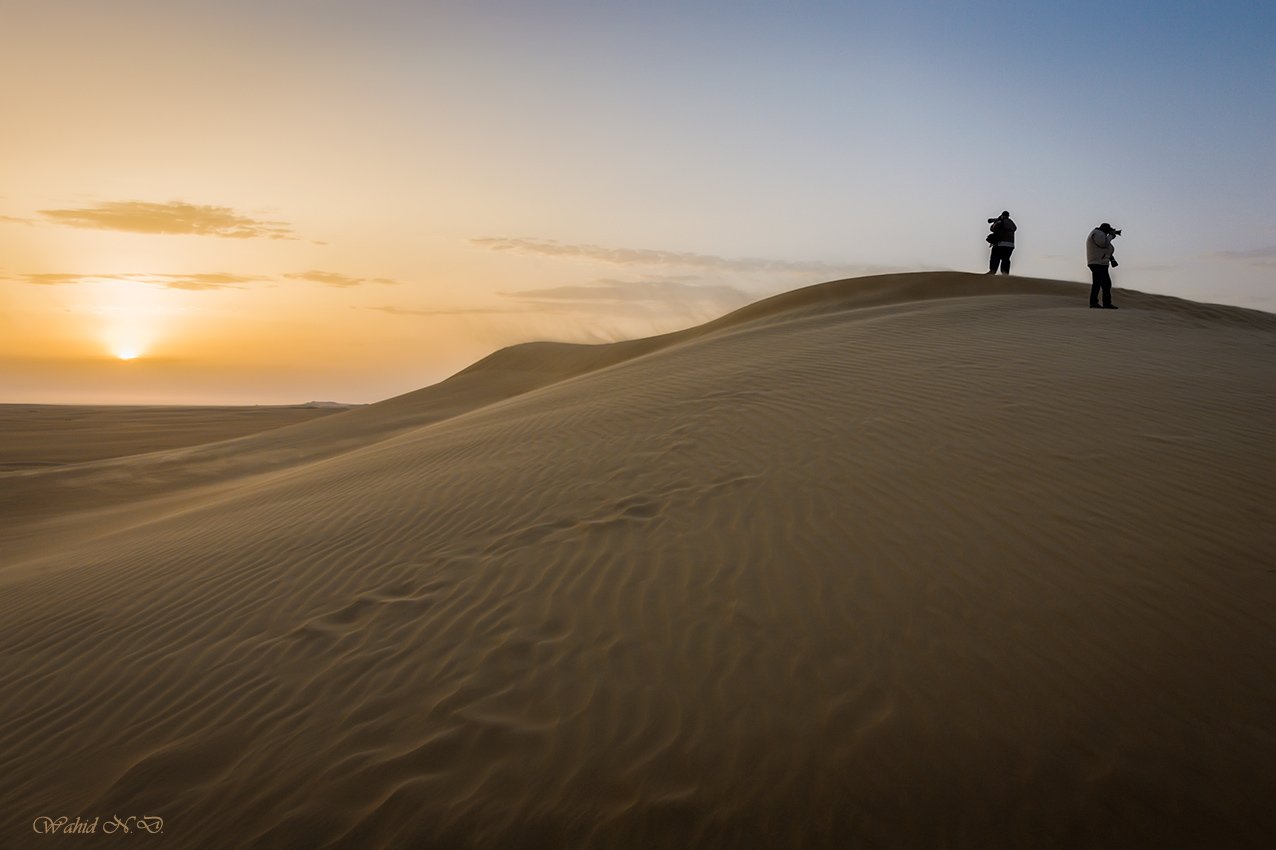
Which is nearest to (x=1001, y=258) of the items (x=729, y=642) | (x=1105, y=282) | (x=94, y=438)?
(x=1105, y=282)

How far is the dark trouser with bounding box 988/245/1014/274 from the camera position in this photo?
683 inches

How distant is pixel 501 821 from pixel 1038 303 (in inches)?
570

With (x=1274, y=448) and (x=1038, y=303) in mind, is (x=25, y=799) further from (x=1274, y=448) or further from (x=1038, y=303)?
(x=1038, y=303)

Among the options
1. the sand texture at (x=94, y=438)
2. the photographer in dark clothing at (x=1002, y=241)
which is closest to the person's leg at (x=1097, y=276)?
the photographer in dark clothing at (x=1002, y=241)

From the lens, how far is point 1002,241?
17.2m

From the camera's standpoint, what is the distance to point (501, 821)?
290 centimetres

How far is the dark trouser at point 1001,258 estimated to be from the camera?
17.3 metres

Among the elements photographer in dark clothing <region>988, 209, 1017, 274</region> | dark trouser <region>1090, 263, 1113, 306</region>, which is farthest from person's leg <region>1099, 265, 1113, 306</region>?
photographer in dark clothing <region>988, 209, 1017, 274</region>

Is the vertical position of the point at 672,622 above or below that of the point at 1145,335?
below

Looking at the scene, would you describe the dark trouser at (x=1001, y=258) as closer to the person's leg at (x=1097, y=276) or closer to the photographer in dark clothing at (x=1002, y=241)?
the photographer in dark clothing at (x=1002, y=241)

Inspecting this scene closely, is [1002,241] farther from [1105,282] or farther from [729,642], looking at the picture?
[729,642]

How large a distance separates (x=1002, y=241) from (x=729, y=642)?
16771 millimetres

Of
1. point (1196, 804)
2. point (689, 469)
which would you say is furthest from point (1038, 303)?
point (1196, 804)

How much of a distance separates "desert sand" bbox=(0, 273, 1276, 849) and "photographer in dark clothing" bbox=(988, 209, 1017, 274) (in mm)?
9688
